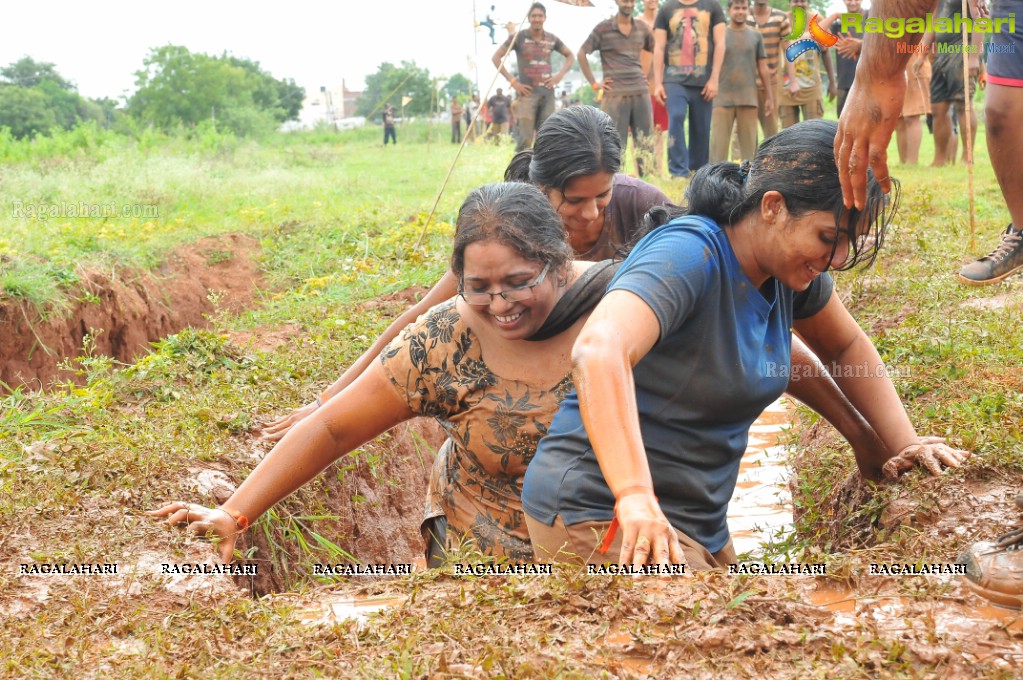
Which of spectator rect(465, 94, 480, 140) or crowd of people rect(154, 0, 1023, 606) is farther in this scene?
spectator rect(465, 94, 480, 140)

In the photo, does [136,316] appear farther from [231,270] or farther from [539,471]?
[539,471]

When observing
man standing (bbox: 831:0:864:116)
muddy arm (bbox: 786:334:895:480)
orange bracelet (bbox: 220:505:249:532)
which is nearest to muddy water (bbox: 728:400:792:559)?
muddy arm (bbox: 786:334:895:480)

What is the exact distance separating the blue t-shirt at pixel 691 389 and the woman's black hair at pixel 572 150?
148cm

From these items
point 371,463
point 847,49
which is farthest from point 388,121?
point 371,463

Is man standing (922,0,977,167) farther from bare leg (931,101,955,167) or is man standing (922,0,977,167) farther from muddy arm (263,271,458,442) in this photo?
muddy arm (263,271,458,442)

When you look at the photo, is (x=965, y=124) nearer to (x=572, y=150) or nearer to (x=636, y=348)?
(x=572, y=150)

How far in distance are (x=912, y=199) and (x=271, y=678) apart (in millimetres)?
7984

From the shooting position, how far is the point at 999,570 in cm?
240

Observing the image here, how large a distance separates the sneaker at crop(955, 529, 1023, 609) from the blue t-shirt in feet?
2.07

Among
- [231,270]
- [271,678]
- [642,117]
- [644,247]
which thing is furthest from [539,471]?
[642,117]

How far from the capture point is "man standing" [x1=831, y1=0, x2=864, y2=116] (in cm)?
1223

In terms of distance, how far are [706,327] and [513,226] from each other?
2.63 ft

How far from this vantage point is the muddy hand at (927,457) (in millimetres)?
3184

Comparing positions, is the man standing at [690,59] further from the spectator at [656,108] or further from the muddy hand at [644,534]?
the muddy hand at [644,534]
